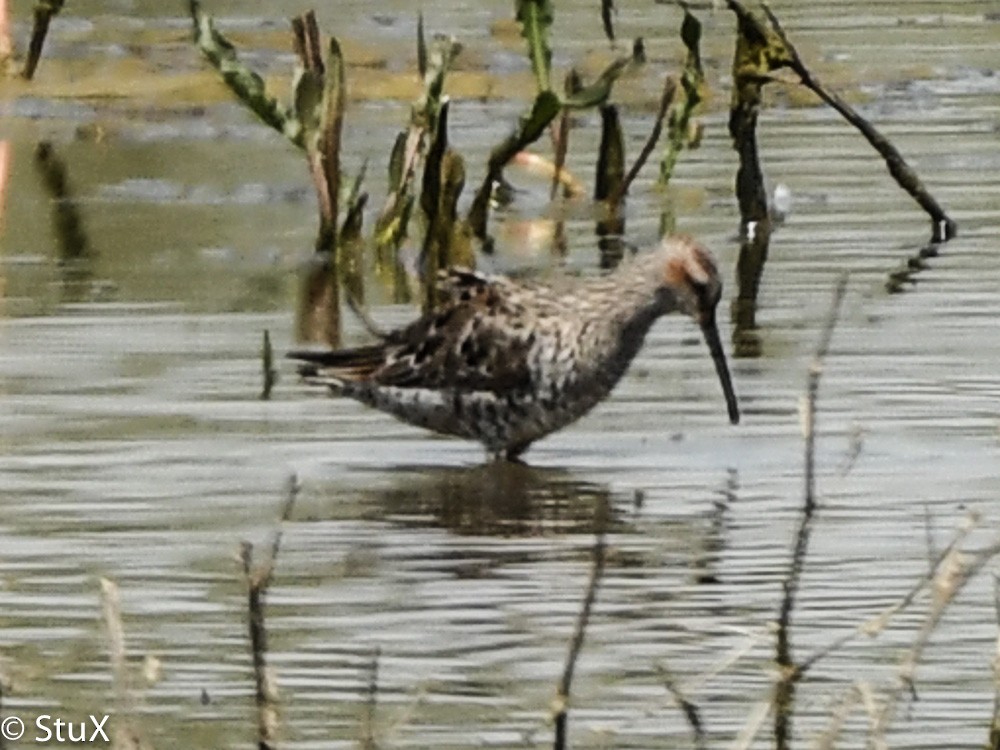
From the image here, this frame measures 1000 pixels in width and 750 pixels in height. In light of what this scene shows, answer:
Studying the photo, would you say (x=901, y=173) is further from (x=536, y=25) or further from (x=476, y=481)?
(x=476, y=481)

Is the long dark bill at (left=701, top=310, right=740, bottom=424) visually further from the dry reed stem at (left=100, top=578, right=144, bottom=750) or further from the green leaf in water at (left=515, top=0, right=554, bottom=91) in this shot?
the dry reed stem at (left=100, top=578, right=144, bottom=750)

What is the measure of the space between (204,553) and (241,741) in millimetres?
1803

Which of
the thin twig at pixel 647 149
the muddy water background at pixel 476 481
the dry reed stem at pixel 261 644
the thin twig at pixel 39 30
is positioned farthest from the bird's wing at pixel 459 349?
the thin twig at pixel 39 30

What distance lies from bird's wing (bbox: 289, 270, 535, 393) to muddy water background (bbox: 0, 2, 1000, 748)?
224mm

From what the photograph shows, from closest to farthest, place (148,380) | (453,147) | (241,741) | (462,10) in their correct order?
(241,741) → (148,380) → (453,147) → (462,10)

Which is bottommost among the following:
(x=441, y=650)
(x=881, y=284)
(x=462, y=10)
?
(x=462, y=10)

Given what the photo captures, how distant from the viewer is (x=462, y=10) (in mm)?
20297

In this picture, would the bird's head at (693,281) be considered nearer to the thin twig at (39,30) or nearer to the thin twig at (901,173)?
the thin twig at (901,173)

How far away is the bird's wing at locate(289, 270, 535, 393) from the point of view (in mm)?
9516

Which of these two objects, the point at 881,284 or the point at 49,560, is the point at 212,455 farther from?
the point at 881,284

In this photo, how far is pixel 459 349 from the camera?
379 inches

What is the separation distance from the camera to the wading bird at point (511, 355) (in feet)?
31.0

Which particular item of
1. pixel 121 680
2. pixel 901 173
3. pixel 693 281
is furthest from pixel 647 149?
pixel 121 680

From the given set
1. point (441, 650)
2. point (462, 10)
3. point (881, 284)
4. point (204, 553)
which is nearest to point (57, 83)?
point (462, 10)
